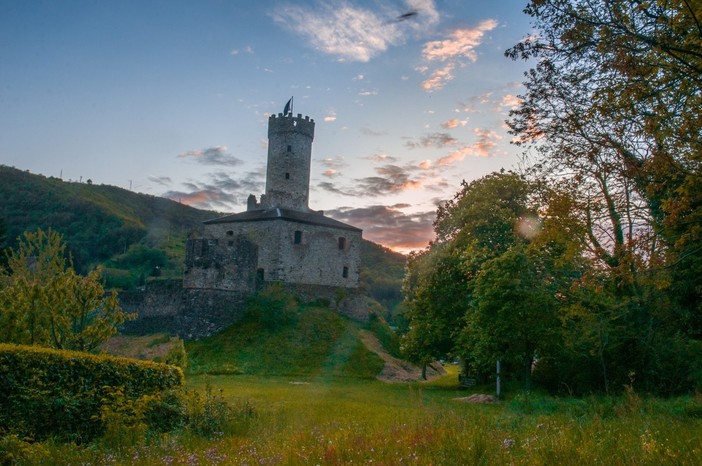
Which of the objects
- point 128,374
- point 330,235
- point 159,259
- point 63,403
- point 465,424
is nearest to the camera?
point 465,424

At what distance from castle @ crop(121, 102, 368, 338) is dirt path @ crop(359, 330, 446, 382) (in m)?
4.37

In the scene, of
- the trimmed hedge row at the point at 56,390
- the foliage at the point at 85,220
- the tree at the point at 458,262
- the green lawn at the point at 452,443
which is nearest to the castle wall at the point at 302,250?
the tree at the point at 458,262

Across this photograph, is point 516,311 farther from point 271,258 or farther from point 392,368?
point 271,258

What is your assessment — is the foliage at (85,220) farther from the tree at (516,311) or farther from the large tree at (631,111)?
the large tree at (631,111)

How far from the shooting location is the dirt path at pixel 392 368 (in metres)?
36.3

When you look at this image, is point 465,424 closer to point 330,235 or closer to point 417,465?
point 417,465

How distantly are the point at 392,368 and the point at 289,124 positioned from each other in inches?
1071

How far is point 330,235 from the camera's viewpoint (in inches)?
2052

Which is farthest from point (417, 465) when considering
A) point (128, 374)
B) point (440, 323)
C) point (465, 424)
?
point (440, 323)

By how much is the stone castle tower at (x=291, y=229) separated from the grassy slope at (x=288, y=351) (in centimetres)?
423

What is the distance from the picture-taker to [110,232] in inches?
3841

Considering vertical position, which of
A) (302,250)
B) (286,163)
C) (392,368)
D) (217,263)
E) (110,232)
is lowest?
(392,368)

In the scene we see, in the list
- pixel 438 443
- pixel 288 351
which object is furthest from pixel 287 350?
pixel 438 443

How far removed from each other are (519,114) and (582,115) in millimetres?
1477
